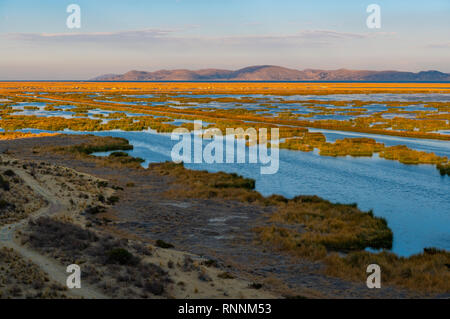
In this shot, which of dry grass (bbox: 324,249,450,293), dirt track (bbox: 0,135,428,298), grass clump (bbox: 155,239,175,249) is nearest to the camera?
dry grass (bbox: 324,249,450,293)

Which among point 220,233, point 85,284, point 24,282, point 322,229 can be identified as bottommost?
point 220,233

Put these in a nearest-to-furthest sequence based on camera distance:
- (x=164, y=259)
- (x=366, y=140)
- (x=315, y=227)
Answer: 1. (x=164, y=259)
2. (x=315, y=227)
3. (x=366, y=140)

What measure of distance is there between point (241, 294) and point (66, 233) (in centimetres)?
767

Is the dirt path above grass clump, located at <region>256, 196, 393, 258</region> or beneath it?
above

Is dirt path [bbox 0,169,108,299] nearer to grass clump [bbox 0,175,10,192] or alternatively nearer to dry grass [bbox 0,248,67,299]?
dry grass [bbox 0,248,67,299]

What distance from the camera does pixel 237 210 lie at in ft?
80.3

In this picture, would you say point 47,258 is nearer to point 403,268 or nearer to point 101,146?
point 403,268

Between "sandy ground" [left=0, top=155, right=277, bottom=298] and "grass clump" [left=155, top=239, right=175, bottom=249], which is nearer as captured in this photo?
"sandy ground" [left=0, top=155, right=277, bottom=298]

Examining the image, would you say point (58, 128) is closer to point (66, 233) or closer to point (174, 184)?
point (174, 184)

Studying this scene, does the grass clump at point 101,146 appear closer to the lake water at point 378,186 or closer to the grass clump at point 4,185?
the lake water at point 378,186

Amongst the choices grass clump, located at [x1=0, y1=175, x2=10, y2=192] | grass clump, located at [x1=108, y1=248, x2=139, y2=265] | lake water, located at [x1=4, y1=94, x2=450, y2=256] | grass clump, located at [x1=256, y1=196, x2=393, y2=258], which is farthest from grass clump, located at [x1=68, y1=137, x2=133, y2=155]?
→ grass clump, located at [x1=108, y1=248, x2=139, y2=265]

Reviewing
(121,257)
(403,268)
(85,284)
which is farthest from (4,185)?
(403,268)

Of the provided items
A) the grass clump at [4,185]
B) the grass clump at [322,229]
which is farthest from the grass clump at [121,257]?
the grass clump at [4,185]

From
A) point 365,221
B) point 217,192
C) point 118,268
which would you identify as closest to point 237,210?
point 217,192
